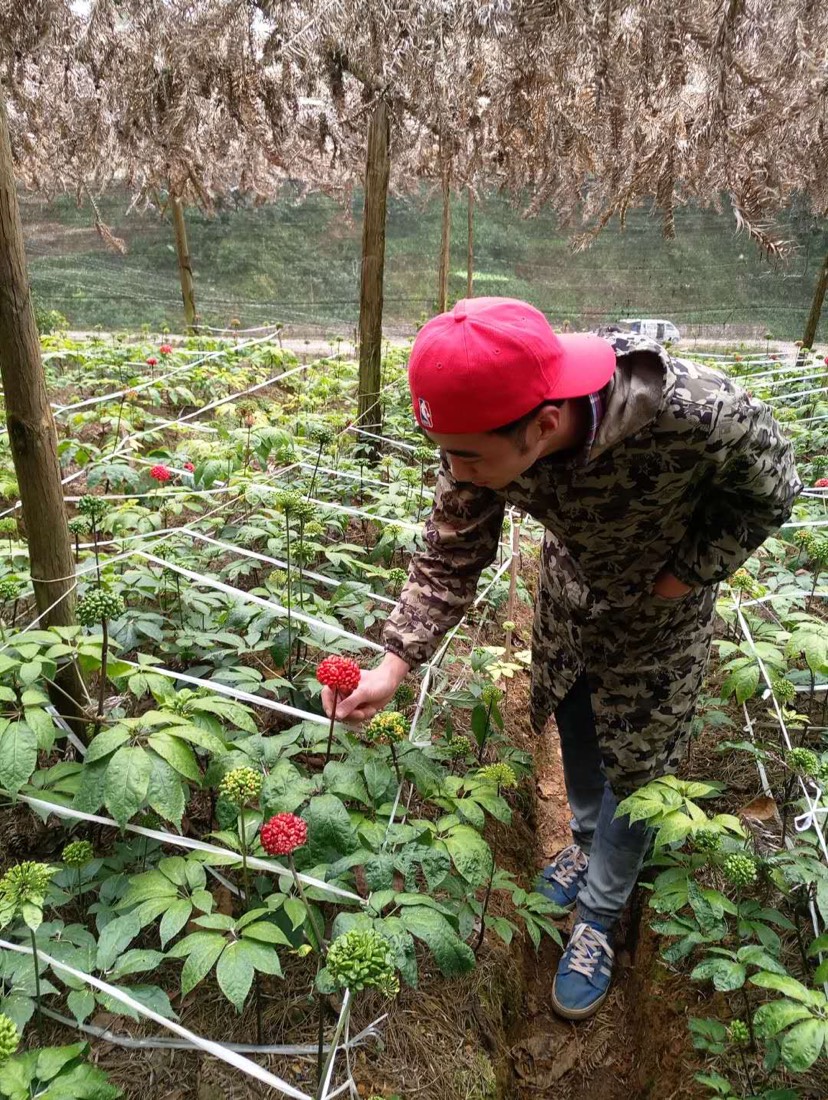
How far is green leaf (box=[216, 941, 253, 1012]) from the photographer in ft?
3.88

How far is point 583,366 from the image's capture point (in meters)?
1.31

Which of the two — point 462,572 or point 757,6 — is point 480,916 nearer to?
point 462,572

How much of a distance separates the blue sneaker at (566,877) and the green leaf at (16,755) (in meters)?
1.67

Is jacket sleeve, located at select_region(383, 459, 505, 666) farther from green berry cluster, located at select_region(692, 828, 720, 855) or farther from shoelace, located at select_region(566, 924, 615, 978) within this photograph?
shoelace, located at select_region(566, 924, 615, 978)

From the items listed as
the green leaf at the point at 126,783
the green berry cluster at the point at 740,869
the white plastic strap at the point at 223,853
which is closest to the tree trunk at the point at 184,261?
the white plastic strap at the point at 223,853

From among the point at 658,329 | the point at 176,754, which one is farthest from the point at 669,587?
the point at 658,329

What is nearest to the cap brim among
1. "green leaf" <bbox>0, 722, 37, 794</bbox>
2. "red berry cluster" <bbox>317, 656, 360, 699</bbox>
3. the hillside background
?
"red berry cluster" <bbox>317, 656, 360, 699</bbox>

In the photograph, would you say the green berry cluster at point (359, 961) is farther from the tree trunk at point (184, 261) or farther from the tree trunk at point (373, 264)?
the tree trunk at point (184, 261)

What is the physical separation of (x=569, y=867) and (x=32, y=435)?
6.99 feet

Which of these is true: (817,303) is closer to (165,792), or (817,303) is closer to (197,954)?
(165,792)

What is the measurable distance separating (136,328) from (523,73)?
32.3 feet

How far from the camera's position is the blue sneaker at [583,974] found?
208cm

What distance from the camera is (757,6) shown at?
3557mm

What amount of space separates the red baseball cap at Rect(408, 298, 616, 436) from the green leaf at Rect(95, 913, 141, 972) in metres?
1.13
